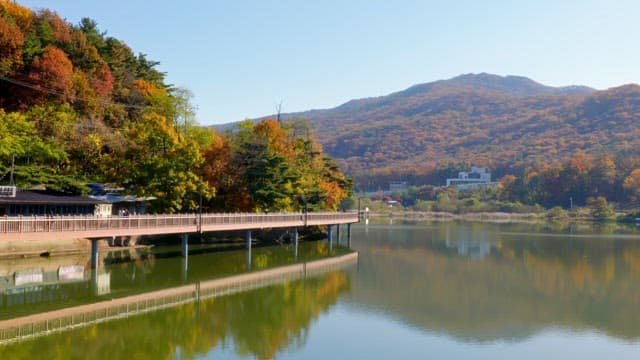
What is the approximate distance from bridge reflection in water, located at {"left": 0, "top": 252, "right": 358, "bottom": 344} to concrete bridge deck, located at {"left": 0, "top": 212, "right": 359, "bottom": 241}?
169 inches

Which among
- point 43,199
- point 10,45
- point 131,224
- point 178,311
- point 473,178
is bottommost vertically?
point 178,311

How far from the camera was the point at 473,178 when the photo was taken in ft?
600

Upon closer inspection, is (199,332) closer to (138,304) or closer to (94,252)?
(138,304)

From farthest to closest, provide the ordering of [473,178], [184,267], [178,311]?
1. [473,178]
2. [184,267]
3. [178,311]

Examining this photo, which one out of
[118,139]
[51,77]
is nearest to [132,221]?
[118,139]

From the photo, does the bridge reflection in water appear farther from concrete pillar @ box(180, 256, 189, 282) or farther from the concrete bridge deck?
the concrete bridge deck

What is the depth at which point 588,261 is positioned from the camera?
46375mm

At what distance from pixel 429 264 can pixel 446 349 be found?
22.4 meters

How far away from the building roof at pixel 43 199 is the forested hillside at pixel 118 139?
1.87m

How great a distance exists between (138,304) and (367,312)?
8.48 metres

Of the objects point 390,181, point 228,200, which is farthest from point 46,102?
point 390,181

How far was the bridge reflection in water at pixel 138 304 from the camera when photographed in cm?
2103

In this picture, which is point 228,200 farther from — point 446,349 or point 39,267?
point 446,349

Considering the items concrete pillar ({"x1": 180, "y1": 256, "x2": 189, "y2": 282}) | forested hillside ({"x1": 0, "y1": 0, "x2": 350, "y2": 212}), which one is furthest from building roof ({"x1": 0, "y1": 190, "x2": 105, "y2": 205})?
concrete pillar ({"x1": 180, "y1": 256, "x2": 189, "y2": 282})
